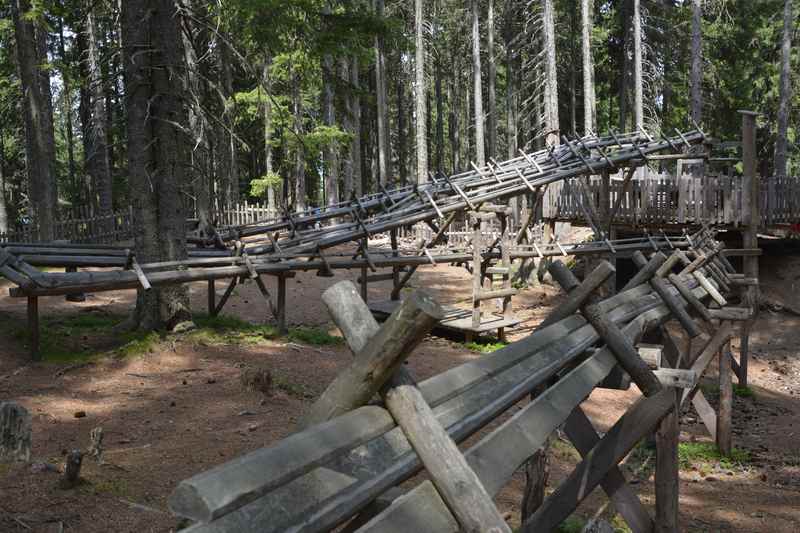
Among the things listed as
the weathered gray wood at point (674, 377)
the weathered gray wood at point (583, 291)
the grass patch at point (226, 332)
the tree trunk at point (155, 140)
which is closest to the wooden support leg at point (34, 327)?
the tree trunk at point (155, 140)

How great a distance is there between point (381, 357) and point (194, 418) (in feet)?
19.1

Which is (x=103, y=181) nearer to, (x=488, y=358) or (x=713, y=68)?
(x=488, y=358)

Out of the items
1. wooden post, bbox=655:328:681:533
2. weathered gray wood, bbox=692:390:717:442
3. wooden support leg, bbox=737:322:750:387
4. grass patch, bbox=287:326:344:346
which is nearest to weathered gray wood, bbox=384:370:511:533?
wooden post, bbox=655:328:681:533

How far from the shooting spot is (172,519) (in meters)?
4.72

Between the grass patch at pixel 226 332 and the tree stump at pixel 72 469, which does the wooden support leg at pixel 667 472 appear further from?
the grass patch at pixel 226 332

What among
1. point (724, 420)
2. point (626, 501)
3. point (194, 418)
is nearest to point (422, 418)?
point (626, 501)

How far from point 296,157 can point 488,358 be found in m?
26.4

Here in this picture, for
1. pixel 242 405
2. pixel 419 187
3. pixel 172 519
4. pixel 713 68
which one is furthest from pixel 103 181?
pixel 713 68

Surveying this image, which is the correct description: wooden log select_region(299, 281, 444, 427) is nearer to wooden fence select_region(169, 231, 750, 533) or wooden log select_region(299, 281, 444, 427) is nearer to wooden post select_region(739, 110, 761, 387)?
wooden fence select_region(169, 231, 750, 533)

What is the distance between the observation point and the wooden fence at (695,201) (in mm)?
16594

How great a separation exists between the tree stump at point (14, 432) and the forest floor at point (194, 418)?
0.36 ft

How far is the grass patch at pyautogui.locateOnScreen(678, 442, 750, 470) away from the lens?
30.4ft

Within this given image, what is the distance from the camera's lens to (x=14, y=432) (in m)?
5.09

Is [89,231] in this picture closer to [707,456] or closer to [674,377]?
[707,456]
